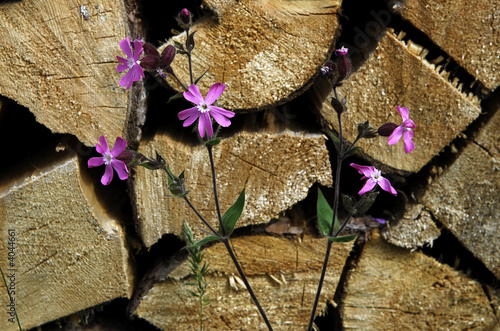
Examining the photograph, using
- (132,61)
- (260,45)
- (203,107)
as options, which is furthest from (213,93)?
(260,45)

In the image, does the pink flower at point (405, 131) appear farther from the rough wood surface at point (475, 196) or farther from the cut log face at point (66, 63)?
the cut log face at point (66, 63)

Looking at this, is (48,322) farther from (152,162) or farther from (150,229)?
(152,162)

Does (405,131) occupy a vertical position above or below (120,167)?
above

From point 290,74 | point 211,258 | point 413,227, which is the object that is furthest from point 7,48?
point 413,227

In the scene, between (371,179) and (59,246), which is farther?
(59,246)

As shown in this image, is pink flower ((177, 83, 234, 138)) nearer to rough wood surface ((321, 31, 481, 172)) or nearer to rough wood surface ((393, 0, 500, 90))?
rough wood surface ((321, 31, 481, 172))

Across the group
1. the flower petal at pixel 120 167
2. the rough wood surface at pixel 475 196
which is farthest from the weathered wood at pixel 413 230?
the flower petal at pixel 120 167

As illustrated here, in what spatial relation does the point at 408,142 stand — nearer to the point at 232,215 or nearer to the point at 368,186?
the point at 368,186

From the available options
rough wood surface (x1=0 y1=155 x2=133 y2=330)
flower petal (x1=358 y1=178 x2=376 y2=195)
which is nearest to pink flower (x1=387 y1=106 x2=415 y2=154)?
flower petal (x1=358 y1=178 x2=376 y2=195)
